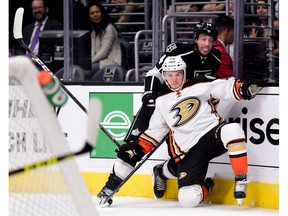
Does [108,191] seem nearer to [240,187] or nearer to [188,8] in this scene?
[240,187]

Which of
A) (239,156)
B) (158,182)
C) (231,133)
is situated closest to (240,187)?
(239,156)

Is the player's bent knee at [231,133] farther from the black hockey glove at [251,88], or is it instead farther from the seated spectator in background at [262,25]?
the seated spectator in background at [262,25]

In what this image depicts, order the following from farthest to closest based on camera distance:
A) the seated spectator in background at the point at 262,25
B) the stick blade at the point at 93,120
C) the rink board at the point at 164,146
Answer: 1. the seated spectator in background at the point at 262,25
2. the rink board at the point at 164,146
3. the stick blade at the point at 93,120

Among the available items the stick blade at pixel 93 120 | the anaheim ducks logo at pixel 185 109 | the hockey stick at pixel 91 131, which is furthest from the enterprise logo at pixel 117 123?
the stick blade at pixel 93 120

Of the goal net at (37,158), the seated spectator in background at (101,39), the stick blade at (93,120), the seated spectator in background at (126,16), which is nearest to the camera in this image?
the stick blade at (93,120)

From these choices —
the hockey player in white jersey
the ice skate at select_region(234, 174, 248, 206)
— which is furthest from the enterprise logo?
the ice skate at select_region(234, 174, 248, 206)

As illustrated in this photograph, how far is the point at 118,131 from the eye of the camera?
5.58 meters

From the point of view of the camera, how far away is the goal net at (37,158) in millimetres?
2156

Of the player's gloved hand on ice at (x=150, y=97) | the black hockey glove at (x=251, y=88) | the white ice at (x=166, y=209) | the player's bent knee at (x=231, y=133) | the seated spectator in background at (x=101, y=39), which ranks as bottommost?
the white ice at (x=166, y=209)

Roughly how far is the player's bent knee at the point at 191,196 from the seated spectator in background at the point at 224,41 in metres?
0.64

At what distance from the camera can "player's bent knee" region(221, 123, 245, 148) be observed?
489 cm

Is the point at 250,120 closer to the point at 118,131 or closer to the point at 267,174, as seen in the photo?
the point at 267,174

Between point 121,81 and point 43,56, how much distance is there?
2.18ft
